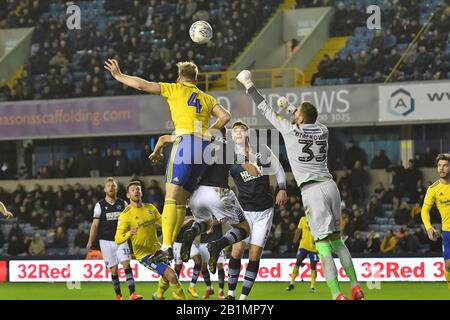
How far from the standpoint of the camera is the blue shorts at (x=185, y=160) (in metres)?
11.3

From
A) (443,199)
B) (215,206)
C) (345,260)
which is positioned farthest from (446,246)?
(215,206)

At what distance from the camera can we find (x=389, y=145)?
2852 centimetres

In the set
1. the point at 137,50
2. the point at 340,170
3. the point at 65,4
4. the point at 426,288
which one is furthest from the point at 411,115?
the point at 65,4

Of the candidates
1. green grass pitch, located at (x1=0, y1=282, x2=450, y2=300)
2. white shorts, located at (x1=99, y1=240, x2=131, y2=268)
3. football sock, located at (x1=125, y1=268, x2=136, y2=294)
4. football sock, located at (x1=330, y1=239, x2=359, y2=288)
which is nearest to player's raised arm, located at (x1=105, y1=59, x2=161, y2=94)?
football sock, located at (x1=330, y1=239, x2=359, y2=288)

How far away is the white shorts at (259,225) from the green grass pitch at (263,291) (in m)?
3.36

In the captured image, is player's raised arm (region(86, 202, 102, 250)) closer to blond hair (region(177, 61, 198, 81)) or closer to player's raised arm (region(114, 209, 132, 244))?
player's raised arm (region(114, 209, 132, 244))

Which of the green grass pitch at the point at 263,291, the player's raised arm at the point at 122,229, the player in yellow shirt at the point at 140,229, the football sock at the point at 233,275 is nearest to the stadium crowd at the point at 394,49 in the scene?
the green grass pitch at the point at 263,291

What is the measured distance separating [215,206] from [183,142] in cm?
144

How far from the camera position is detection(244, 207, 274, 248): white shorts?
13.1 m

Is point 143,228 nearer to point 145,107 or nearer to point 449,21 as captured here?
point 145,107

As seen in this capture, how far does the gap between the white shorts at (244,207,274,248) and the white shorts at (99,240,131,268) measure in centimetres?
333

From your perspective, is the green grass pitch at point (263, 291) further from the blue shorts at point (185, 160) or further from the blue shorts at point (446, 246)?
the blue shorts at point (185, 160)
